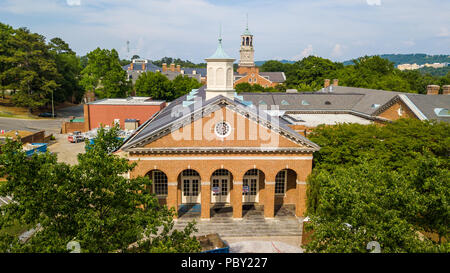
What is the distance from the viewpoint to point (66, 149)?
162ft

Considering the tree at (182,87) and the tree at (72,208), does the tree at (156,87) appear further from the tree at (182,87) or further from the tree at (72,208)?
the tree at (72,208)

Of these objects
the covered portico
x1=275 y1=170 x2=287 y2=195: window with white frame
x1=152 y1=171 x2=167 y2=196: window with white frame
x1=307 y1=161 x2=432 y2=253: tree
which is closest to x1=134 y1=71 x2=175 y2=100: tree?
x1=152 y1=171 x2=167 y2=196: window with white frame

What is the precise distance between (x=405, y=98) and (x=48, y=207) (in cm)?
3710

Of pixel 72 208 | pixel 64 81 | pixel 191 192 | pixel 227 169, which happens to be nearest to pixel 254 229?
pixel 227 169

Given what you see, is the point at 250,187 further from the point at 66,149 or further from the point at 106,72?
the point at 106,72

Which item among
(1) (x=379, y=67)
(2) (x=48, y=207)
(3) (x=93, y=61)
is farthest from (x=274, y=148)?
(1) (x=379, y=67)

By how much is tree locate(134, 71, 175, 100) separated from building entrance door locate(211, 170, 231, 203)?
5207 centimetres

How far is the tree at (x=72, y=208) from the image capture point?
10.6 metres

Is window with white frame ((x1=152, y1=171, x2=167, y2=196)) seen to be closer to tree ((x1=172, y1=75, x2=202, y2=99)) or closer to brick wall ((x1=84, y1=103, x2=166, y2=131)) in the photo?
brick wall ((x1=84, y1=103, x2=166, y2=131))

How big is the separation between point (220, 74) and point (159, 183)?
434 inches

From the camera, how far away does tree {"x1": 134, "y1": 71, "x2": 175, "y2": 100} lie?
7650 cm

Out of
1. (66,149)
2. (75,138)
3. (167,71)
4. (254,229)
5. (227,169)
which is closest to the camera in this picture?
(254,229)
